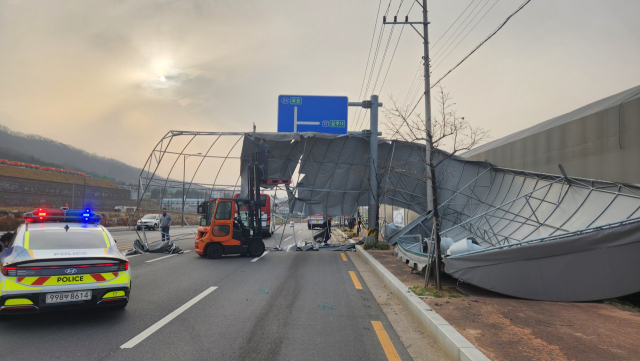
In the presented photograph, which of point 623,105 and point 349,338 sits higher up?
point 623,105

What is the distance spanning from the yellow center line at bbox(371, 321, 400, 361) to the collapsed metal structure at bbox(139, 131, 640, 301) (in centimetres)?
329

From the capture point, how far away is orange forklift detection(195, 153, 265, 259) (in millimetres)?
14375

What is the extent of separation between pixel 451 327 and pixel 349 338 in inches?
55.0

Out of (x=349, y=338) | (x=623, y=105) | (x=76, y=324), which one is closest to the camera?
(x=349, y=338)

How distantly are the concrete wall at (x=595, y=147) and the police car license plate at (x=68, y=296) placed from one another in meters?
13.8

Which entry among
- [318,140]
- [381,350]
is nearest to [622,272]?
[381,350]

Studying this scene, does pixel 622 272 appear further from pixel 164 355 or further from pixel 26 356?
pixel 26 356

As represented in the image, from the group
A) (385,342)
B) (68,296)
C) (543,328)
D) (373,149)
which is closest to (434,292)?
(543,328)

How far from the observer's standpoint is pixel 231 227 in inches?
573

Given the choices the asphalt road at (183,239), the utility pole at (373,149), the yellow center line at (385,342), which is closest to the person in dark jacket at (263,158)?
the asphalt road at (183,239)

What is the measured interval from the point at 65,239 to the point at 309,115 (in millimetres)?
13668

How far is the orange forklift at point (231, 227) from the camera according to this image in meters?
14.4

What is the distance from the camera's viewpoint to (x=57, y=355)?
4.27 m

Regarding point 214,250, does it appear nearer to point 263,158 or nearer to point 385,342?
point 263,158
